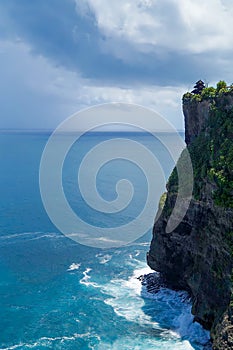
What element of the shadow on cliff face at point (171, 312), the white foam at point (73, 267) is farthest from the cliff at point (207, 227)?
the white foam at point (73, 267)

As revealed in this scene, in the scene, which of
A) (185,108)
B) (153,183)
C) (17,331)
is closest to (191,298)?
(17,331)

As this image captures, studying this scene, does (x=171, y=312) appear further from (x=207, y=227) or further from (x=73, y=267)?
(x=73, y=267)

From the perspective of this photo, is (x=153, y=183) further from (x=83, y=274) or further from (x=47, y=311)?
(x=47, y=311)

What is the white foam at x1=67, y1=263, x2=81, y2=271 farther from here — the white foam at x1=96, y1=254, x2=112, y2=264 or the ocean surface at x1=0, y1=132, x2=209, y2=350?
the white foam at x1=96, y1=254, x2=112, y2=264

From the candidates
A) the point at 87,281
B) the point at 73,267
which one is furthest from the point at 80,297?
the point at 73,267

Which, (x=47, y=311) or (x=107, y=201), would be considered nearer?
(x=47, y=311)

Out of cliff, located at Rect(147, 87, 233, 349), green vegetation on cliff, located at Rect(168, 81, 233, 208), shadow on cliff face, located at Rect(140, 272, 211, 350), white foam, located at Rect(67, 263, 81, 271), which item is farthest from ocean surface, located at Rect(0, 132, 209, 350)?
green vegetation on cliff, located at Rect(168, 81, 233, 208)
